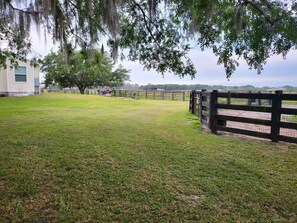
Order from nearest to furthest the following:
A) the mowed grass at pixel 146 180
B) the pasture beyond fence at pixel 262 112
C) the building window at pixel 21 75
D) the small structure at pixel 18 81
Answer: the mowed grass at pixel 146 180, the pasture beyond fence at pixel 262 112, the small structure at pixel 18 81, the building window at pixel 21 75

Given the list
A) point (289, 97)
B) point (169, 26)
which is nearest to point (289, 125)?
point (289, 97)

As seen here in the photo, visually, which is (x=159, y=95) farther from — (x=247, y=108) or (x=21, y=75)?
(x=247, y=108)

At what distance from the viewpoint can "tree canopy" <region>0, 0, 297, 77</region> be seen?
99.3 inches

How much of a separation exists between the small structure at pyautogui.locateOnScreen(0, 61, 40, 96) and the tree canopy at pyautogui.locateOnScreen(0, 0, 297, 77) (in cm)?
1419

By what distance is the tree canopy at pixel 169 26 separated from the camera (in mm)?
2523

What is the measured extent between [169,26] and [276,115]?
2934 millimetres

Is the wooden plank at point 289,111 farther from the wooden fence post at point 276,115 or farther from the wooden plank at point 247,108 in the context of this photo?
the wooden plank at point 247,108

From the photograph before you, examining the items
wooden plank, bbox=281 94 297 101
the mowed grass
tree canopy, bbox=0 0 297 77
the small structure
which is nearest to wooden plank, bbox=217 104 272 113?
wooden plank, bbox=281 94 297 101

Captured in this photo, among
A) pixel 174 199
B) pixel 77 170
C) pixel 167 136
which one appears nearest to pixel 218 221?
pixel 174 199

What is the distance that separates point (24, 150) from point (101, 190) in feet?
7.12

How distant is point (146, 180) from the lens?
2561mm

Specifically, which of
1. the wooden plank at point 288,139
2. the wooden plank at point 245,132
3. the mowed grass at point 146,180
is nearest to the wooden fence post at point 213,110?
the wooden plank at point 245,132

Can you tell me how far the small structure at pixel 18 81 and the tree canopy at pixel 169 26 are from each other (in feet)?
46.6

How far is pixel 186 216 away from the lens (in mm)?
1890
